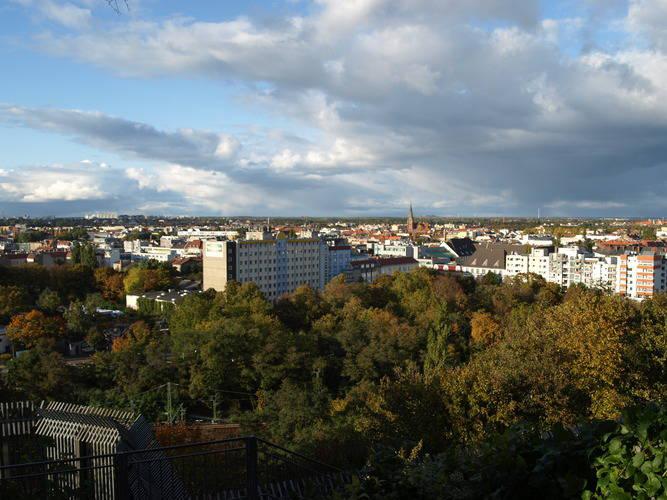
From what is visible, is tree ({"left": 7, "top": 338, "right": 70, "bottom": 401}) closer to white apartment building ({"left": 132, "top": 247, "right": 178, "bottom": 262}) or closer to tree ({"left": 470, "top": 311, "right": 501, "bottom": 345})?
tree ({"left": 470, "top": 311, "right": 501, "bottom": 345})

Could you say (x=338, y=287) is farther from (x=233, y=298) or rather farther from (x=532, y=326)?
(x=532, y=326)

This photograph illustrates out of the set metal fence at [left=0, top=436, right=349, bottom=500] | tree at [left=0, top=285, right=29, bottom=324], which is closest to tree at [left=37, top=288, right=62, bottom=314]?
tree at [left=0, top=285, right=29, bottom=324]

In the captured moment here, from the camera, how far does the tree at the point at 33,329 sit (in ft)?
89.9

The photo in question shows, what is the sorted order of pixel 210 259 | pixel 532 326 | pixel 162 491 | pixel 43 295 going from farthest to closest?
1. pixel 210 259
2. pixel 43 295
3. pixel 532 326
4. pixel 162 491

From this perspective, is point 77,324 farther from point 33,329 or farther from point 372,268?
point 372,268

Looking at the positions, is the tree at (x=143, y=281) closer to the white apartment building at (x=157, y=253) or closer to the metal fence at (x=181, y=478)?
the white apartment building at (x=157, y=253)

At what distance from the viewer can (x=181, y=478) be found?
5707 mm

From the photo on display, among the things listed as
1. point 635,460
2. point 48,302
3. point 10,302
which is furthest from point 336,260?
point 635,460

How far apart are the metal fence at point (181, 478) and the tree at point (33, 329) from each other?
23851 mm

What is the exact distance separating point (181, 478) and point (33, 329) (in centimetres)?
2552

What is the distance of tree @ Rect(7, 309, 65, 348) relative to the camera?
89.9ft

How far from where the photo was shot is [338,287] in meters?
32.5

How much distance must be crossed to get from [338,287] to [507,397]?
2326 cm

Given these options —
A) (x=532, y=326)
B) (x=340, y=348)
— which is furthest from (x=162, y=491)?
(x=340, y=348)
